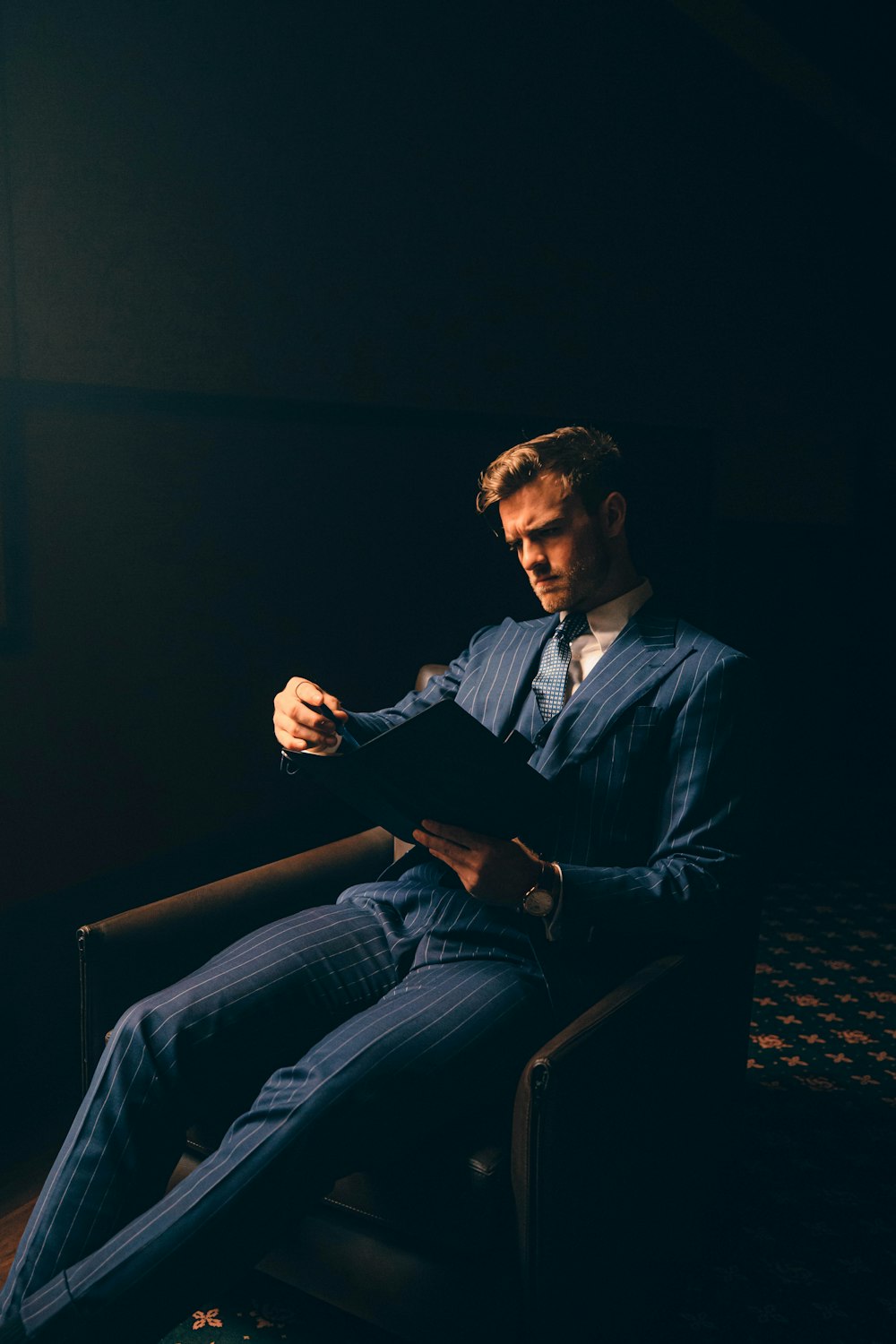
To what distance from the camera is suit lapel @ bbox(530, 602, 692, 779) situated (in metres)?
1.79

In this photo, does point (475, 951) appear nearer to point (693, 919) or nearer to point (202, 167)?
point (693, 919)

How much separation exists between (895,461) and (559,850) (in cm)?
556

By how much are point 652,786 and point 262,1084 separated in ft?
2.64

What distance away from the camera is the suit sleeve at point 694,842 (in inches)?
64.1

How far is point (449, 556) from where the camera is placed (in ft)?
10.6

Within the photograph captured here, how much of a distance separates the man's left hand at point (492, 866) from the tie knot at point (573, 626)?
1.69 ft

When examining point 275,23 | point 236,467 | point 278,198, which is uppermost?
point 275,23

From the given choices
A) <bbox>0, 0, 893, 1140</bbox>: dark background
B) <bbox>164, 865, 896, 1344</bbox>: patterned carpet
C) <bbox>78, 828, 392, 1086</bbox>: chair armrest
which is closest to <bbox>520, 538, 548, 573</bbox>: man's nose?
<bbox>78, 828, 392, 1086</bbox>: chair armrest

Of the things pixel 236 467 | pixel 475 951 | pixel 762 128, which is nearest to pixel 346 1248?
pixel 475 951

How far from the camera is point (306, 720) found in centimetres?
183

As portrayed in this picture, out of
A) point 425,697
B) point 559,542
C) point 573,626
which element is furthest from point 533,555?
point 425,697

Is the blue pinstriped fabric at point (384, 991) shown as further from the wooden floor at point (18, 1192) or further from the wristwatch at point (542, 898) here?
the wooden floor at point (18, 1192)

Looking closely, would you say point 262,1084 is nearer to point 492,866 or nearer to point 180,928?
point 180,928

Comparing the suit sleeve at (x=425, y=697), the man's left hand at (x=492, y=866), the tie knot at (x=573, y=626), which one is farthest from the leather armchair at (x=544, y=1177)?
the tie knot at (x=573, y=626)
